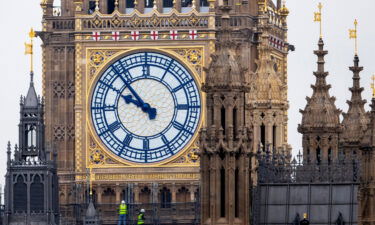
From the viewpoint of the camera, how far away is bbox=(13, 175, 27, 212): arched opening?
111250mm

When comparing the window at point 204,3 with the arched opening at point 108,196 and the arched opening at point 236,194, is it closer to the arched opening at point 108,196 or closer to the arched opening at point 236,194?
the arched opening at point 108,196

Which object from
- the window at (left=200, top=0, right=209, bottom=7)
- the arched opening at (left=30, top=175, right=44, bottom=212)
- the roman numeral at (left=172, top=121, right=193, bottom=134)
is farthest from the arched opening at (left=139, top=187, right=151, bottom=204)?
the arched opening at (left=30, top=175, right=44, bottom=212)

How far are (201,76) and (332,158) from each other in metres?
22.4

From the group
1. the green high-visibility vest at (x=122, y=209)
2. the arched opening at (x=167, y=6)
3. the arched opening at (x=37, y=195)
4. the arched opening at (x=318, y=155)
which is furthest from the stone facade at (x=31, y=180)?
the arched opening at (x=318, y=155)

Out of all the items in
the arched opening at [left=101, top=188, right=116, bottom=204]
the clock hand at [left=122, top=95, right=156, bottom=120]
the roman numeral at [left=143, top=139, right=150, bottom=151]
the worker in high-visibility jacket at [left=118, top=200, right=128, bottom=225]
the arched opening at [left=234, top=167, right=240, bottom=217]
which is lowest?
the worker in high-visibility jacket at [left=118, top=200, right=128, bottom=225]

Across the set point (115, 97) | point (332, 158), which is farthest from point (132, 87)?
point (332, 158)

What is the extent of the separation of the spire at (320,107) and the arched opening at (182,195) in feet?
63.1

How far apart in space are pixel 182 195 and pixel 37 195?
8536 mm

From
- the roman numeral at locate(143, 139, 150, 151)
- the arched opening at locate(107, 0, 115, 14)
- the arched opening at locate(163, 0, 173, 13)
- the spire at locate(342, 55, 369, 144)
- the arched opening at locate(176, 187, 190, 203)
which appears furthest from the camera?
the arched opening at locate(107, 0, 115, 14)

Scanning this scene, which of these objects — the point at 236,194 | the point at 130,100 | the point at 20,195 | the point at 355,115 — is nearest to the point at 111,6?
the point at 130,100

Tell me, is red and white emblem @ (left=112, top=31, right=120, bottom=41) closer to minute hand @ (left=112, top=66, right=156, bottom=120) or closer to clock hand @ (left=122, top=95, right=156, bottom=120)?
minute hand @ (left=112, top=66, right=156, bottom=120)

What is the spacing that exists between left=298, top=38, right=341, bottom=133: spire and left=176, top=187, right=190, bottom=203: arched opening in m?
19.2

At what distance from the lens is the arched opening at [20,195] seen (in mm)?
111250

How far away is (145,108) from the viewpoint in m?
119
